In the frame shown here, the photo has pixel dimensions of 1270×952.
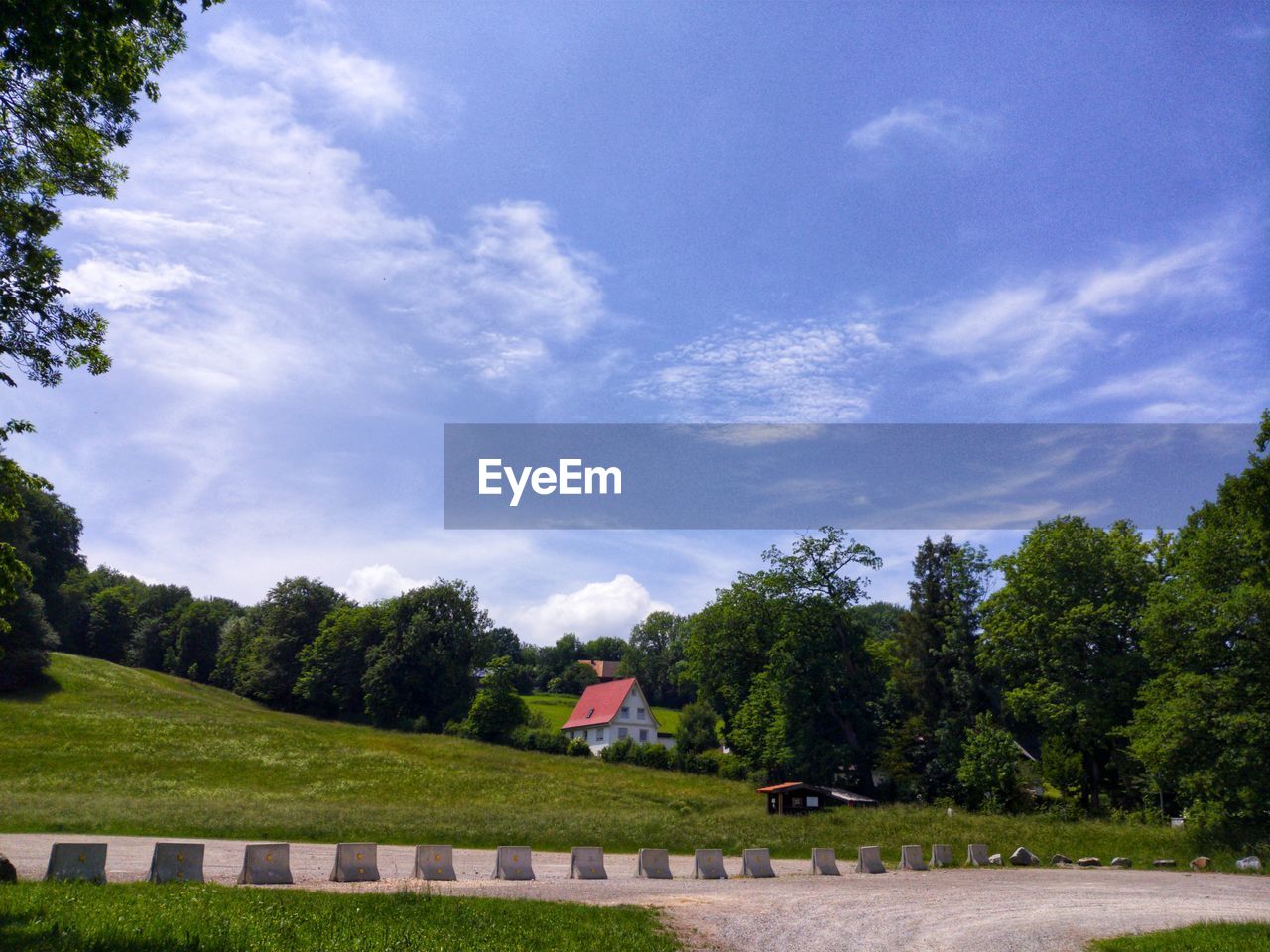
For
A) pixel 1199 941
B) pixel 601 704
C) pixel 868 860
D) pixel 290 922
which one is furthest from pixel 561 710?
pixel 290 922

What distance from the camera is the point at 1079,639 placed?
50.2m

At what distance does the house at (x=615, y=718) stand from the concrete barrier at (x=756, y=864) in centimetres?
6620

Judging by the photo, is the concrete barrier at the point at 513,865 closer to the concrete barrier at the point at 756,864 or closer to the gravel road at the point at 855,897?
the gravel road at the point at 855,897

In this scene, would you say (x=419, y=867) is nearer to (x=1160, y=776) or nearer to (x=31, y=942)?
(x=31, y=942)

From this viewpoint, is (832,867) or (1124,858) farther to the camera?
(1124,858)

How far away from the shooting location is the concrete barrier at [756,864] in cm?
2453

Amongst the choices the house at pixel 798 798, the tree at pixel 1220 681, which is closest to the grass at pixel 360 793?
the house at pixel 798 798

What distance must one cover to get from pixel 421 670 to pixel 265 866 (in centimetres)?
6618

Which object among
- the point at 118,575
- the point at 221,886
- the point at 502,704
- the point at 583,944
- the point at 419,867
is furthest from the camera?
the point at 118,575

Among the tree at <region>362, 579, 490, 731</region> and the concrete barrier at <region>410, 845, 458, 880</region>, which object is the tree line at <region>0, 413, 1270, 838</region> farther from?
the concrete barrier at <region>410, 845, 458, 880</region>

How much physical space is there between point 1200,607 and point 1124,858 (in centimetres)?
1175

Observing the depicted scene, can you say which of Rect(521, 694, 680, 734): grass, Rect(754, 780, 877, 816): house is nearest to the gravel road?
Rect(754, 780, 877, 816): house

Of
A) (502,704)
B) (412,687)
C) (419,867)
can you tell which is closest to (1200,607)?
(419,867)

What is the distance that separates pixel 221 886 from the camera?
51.8 ft
